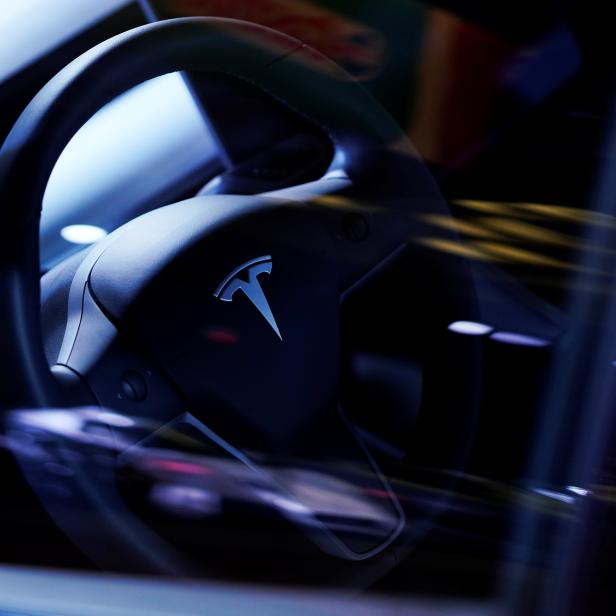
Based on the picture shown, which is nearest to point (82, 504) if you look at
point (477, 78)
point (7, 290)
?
point (7, 290)

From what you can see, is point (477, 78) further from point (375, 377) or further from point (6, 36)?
point (6, 36)

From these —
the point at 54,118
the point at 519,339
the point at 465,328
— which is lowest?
the point at 519,339

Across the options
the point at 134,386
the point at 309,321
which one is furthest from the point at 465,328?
the point at 134,386

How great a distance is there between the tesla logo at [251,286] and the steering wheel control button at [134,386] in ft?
0.45

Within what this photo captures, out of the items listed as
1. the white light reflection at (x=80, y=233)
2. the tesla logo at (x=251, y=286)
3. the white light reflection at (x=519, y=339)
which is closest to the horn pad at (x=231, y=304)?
the tesla logo at (x=251, y=286)

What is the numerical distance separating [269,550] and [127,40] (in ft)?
1.87

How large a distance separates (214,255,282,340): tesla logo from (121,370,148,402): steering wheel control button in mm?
137

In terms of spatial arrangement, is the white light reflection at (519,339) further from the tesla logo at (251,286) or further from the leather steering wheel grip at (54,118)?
the leather steering wheel grip at (54,118)

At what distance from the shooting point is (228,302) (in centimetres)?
107

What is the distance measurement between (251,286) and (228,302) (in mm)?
39

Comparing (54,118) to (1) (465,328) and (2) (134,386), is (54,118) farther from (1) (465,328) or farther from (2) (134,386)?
(1) (465,328)

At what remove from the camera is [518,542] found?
3.01 ft

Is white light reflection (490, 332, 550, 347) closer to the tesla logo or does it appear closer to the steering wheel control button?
the tesla logo

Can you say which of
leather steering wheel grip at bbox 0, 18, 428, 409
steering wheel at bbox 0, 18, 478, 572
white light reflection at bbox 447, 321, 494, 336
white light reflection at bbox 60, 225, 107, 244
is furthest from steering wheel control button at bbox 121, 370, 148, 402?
white light reflection at bbox 447, 321, 494, 336
